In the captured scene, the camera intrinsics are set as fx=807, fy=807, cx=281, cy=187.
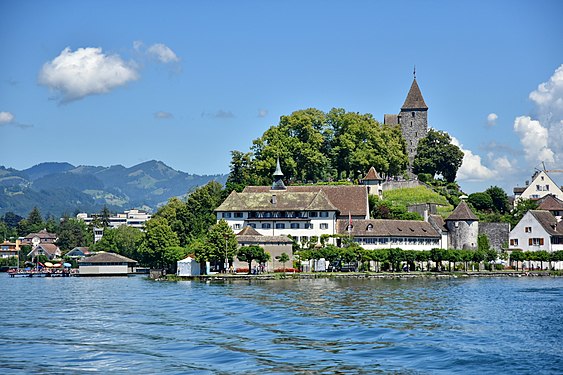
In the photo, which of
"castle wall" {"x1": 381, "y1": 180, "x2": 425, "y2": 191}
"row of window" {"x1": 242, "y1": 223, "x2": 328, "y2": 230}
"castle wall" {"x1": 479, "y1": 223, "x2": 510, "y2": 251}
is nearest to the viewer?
"row of window" {"x1": 242, "y1": 223, "x2": 328, "y2": 230}

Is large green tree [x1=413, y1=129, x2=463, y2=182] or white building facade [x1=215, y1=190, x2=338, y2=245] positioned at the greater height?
large green tree [x1=413, y1=129, x2=463, y2=182]

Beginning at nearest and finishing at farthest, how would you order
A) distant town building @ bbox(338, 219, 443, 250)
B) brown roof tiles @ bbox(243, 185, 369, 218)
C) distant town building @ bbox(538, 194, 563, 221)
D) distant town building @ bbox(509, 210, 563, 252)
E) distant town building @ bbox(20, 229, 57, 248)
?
1. distant town building @ bbox(338, 219, 443, 250)
2. brown roof tiles @ bbox(243, 185, 369, 218)
3. distant town building @ bbox(509, 210, 563, 252)
4. distant town building @ bbox(538, 194, 563, 221)
5. distant town building @ bbox(20, 229, 57, 248)

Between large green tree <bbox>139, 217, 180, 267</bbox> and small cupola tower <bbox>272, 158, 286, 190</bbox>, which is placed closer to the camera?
small cupola tower <bbox>272, 158, 286, 190</bbox>

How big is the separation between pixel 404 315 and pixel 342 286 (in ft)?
71.8

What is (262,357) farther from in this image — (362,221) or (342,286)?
(362,221)

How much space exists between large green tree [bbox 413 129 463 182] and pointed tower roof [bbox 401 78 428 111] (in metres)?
9.30

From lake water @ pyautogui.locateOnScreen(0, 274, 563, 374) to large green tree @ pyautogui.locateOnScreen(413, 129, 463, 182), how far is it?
5444 centimetres

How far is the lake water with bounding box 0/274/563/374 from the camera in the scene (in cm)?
2919

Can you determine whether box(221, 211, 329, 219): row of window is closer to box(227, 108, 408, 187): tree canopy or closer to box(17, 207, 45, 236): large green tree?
box(227, 108, 408, 187): tree canopy

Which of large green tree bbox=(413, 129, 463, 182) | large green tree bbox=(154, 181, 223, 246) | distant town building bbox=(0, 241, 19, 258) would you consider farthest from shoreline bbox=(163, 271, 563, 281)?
distant town building bbox=(0, 241, 19, 258)

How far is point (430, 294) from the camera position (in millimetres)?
57031

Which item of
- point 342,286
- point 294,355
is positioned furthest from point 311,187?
point 294,355

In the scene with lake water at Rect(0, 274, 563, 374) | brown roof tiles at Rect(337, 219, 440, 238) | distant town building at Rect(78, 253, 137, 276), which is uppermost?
brown roof tiles at Rect(337, 219, 440, 238)

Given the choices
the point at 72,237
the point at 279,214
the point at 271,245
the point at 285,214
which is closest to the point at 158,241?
the point at 279,214
